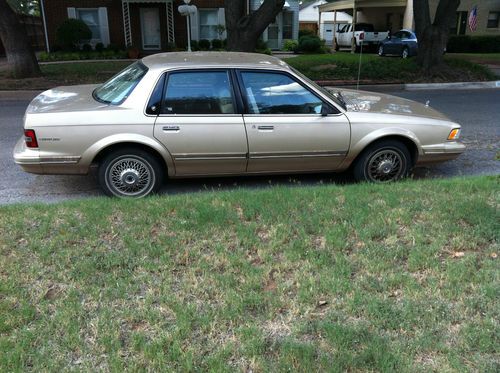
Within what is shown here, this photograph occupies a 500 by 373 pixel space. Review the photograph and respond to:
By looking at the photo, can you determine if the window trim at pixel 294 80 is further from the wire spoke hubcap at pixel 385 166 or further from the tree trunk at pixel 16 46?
the tree trunk at pixel 16 46

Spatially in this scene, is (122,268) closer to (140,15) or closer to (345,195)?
(345,195)

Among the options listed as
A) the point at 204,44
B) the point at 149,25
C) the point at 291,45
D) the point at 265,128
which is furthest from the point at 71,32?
the point at 265,128

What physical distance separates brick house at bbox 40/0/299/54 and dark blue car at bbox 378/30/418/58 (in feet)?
25.3

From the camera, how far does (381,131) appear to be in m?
5.59

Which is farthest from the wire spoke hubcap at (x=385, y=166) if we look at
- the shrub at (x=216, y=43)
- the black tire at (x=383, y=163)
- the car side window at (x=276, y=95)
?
the shrub at (x=216, y=43)

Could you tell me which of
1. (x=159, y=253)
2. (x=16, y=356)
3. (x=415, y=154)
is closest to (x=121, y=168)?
(x=159, y=253)

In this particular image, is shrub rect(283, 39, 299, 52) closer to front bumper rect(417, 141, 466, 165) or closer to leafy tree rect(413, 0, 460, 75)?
leafy tree rect(413, 0, 460, 75)

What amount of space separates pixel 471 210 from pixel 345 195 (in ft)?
3.75

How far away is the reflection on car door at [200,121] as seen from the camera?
5215 millimetres

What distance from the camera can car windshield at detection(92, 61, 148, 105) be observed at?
5305 mm

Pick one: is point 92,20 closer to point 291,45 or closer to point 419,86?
point 291,45

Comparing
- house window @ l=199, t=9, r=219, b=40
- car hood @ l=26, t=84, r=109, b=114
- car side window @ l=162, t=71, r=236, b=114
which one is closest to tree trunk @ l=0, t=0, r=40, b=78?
car hood @ l=26, t=84, r=109, b=114

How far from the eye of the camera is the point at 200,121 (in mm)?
5254

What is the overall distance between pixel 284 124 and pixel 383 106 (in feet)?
4.83
